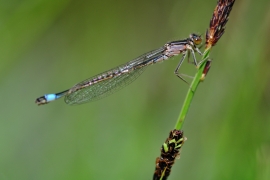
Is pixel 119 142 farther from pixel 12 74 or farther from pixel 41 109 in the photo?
pixel 12 74

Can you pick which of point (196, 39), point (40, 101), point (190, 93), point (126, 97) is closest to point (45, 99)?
point (40, 101)

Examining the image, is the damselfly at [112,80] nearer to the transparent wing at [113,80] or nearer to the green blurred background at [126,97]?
the transparent wing at [113,80]

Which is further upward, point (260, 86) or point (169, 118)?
point (169, 118)

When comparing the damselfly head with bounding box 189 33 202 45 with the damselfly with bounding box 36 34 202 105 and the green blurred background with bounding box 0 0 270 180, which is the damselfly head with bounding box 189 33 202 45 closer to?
the green blurred background with bounding box 0 0 270 180

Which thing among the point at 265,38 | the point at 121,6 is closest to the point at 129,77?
the point at 265,38

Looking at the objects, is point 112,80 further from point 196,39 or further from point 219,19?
point 219,19

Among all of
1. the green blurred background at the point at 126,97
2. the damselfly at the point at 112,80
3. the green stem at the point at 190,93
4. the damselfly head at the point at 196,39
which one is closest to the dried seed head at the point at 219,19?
the green stem at the point at 190,93
